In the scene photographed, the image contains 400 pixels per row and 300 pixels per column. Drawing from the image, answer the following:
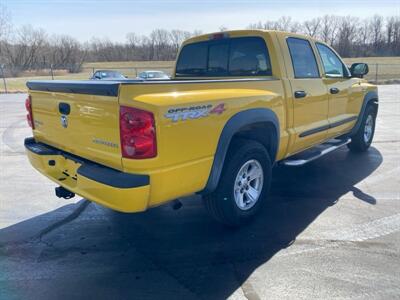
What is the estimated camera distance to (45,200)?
4621 mm

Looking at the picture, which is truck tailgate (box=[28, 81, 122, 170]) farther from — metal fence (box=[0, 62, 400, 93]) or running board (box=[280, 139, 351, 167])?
metal fence (box=[0, 62, 400, 93])

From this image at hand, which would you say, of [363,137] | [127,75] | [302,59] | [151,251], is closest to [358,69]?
[363,137]

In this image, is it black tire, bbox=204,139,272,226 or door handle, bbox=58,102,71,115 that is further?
black tire, bbox=204,139,272,226

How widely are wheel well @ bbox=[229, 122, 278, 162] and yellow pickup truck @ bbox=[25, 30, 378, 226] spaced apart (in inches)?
0.5

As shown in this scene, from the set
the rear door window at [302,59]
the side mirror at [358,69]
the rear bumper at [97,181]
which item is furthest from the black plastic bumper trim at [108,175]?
the side mirror at [358,69]

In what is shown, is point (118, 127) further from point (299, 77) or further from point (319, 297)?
point (299, 77)

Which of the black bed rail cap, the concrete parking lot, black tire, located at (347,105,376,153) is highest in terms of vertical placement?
the black bed rail cap

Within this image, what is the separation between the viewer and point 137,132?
2592 millimetres

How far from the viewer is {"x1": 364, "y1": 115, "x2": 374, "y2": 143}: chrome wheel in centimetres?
679

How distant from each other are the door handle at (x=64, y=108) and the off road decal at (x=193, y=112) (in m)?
1.08

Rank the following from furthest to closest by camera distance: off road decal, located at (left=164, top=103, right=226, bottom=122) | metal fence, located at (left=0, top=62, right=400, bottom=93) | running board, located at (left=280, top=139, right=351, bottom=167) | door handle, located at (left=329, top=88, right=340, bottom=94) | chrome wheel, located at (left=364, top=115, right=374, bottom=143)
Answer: metal fence, located at (left=0, top=62, right=400, bottom=93) → chrome wheel, located at (left=364, top=115, right=374, bottom=143) → door handle, located at (left=329, top=88, right=340, bottom=94) → running board, located at (left=280, top=139, right=351, bottom=167) → off road decal, located at (left=164, top=103, right=226, bottom=122)

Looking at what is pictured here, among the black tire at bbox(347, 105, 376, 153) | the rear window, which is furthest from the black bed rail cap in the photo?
the black tire at bbox(347, 105, 376, 153)

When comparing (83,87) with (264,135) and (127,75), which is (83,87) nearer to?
(264,135)

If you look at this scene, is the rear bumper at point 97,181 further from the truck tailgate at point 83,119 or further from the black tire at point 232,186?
the black tire at point 232,186
